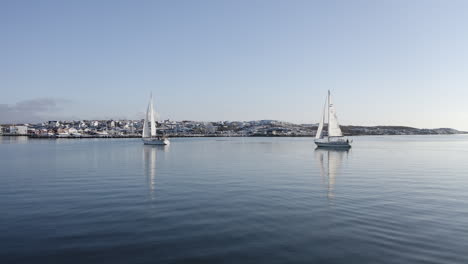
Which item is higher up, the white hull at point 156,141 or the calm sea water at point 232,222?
the white hull at point 156,141

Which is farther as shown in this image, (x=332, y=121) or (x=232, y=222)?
(x=332, y=121)

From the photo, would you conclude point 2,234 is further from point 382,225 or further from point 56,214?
point 382,225

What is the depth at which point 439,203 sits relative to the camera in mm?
16344

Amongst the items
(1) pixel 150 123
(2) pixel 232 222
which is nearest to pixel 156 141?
(1) pixel 150 123

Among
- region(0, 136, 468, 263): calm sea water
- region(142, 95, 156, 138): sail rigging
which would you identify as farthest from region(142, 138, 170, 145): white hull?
region(0, 136, 468, 263): calm sea water

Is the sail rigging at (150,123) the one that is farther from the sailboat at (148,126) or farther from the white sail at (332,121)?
the white sail at (332,121)

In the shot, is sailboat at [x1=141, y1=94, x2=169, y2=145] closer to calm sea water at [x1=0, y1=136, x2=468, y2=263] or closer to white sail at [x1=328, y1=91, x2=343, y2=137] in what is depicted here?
white sail at [x1=328, y1=91, x2=343, y2=137]

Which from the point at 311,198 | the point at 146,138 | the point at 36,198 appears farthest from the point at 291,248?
the point at 146,138

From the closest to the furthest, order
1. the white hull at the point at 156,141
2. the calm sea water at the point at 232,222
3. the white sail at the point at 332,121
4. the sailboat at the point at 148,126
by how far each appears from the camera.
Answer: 1. the calm sea water at the point at 232,222
2. the white sail at the point at 332,121
3. the white hull at the point at 156,141
4. the sailboat at the point at 148,126

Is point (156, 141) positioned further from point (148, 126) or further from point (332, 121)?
point (332, 121)

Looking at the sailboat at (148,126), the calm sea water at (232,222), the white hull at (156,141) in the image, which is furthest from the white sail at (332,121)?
the calm sea water at (232,222)

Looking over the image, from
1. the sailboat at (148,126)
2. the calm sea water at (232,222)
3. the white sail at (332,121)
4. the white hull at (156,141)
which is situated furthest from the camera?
the sailboat at (148,126)

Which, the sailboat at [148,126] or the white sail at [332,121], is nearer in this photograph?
the white sail at [332,121]

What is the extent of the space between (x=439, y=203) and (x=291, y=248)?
36.9 ft
